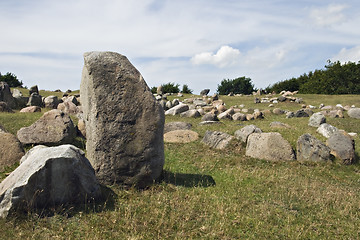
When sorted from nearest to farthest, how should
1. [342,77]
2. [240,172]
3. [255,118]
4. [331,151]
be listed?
[240,172]
[331,151]
[255,118]
[342,77]

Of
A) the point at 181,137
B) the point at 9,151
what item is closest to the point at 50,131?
the point at 9,151

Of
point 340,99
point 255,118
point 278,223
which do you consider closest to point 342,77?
point 340,99

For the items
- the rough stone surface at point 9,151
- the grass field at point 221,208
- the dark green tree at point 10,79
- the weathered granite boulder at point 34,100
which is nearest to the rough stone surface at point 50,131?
the rough stone surface at point 9,151

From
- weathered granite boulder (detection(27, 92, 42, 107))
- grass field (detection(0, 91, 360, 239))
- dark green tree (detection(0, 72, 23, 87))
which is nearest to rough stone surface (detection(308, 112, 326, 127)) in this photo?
grass field (detection(0, 91, 360, 239))

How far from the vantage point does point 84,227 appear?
24.0 ft

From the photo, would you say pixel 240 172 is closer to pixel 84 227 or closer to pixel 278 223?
pixel 278 223

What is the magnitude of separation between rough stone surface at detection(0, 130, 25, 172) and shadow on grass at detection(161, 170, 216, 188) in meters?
5.77

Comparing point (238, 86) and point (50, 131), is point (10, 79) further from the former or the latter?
point (50, 131)

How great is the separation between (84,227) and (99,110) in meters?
3.73

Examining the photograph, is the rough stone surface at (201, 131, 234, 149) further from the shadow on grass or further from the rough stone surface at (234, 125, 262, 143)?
the shadow on grass

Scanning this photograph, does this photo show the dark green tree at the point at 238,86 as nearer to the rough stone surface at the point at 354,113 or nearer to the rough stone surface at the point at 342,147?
the rough stone surface at the point at 354,113

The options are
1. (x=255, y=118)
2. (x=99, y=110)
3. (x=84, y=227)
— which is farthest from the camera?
(x=255, y=118)

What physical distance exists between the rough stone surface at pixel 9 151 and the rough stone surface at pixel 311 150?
492 inches

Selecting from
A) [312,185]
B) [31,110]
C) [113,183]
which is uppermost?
[31,110]
